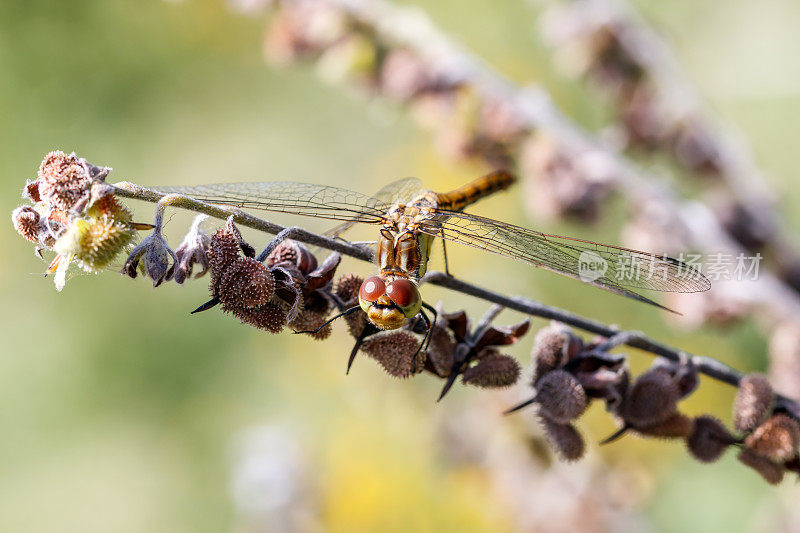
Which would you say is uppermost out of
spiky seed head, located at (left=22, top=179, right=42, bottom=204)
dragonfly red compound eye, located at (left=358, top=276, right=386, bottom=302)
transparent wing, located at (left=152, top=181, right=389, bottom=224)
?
transparent wing, located at (left=152, top=181, right=389, bottom=224)

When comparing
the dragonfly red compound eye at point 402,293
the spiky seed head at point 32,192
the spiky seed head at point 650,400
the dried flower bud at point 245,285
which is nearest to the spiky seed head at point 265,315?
the dried flower bud at point 245,285

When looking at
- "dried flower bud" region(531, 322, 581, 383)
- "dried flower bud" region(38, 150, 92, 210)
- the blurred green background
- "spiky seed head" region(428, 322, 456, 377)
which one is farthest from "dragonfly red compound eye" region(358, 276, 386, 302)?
the blurred green background

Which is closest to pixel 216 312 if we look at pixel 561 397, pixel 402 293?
pixel 402 293

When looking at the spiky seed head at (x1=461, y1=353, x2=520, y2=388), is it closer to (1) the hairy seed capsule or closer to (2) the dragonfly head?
(1) the hairy seed capsule

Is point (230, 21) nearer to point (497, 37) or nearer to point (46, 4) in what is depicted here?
point (46, 4)

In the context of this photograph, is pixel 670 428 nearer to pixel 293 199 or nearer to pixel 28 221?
pixel 293 199

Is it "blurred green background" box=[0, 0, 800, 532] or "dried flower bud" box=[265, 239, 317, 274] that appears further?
"blurred green background" box=[0, 0, 800, 532]

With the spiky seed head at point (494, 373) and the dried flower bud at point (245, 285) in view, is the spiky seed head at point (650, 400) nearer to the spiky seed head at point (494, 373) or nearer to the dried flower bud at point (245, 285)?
the spiky seed head at point (494, 373)
